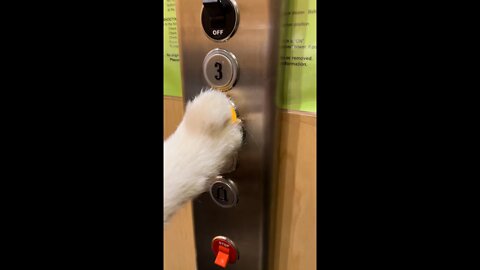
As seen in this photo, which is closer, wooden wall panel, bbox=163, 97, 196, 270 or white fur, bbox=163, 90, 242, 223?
white fur, bbox=163, 90, 242, 223

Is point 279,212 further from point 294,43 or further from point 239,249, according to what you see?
point 294,43

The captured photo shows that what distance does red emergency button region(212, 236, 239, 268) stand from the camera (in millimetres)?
391

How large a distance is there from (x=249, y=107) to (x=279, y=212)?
0.13 metres

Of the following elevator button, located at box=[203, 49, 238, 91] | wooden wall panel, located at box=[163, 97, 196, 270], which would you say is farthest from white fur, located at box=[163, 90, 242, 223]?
wooden wall panel, located at box=[163, 97, 196, 270]

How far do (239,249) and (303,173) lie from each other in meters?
0.12

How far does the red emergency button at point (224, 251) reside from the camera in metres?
0.39

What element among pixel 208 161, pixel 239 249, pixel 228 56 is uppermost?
pixel 228 56

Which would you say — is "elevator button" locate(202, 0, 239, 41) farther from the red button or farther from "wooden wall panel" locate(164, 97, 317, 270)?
the red button

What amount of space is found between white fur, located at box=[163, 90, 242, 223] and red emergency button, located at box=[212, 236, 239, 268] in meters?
0.08

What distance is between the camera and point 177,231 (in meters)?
0.50

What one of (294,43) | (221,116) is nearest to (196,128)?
(221,116)

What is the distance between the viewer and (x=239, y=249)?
0.39m

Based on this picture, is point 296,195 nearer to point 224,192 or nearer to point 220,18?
point 224,192

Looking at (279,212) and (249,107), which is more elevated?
(249,107)
